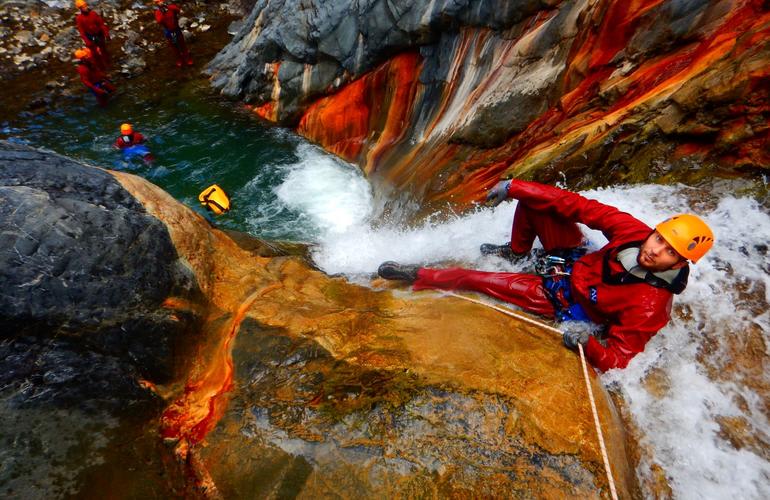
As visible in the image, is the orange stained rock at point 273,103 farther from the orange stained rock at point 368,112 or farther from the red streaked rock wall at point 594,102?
the red streaked rock wall at point 594,102

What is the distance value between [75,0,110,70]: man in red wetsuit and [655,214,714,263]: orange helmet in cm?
1582

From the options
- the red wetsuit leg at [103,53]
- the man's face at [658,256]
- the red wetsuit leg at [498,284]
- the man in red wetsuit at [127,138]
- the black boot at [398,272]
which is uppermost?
the red wetsuit leg at [103,53]

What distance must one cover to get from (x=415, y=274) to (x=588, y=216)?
1.87 meters

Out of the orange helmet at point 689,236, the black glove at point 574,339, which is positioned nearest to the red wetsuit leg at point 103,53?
the black glove at point 574,339

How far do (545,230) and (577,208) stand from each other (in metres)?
0.51

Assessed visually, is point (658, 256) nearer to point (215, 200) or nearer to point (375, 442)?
point (375, 442)

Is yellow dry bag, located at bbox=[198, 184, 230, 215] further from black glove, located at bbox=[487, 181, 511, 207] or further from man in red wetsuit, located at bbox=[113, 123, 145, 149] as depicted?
black glove, located at bbox=[487, 181, 511, 207]

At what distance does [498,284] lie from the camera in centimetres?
396

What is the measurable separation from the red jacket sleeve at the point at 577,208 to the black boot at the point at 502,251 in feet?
2.80

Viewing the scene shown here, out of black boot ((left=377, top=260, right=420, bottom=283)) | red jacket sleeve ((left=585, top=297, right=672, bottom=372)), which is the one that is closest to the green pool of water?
black boot ((left=377, top=260, right=420, bottom=283))

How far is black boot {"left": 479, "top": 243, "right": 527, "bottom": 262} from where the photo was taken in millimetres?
4664

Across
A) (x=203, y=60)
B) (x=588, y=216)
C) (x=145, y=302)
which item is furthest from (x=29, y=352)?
(x=203, y=60)

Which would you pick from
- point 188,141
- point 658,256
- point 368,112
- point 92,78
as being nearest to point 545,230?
point 658,256

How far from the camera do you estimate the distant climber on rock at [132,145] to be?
8789mm
